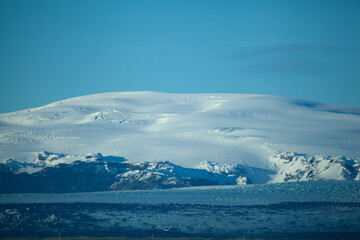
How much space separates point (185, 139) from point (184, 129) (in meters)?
10.7

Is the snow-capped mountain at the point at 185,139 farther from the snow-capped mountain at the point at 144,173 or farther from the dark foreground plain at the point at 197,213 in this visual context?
the dark foreground plain at the point at 197,213

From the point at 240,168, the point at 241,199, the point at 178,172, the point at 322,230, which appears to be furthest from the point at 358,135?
the point at 322,230

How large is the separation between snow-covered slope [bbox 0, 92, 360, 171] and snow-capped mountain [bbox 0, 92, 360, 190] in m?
0.23

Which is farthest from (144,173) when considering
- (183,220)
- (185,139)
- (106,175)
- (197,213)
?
(183,220)

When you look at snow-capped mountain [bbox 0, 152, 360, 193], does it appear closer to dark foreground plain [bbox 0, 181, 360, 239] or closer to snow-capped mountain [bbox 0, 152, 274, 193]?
snow-capped mountain [bbox 0, 152, 274, 193]

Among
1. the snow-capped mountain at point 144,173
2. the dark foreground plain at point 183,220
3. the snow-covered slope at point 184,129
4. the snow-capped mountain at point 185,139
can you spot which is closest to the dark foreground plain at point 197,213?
the dark foreground plain at point 183,220

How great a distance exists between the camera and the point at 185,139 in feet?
370

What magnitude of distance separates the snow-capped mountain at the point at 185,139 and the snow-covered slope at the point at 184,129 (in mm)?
232

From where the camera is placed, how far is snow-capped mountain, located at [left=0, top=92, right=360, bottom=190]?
289 ft

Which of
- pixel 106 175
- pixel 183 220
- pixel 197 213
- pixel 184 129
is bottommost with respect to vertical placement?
pixel 183 220

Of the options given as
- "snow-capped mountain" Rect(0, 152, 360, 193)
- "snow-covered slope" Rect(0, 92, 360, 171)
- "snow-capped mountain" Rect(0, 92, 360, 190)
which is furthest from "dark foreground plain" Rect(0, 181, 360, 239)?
"snow-covered slope" Rect(0, 92, 360, 171)

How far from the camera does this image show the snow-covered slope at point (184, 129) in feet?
328

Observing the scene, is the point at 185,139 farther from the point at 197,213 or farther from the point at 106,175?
the point at 197,213

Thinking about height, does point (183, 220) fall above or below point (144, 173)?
below
